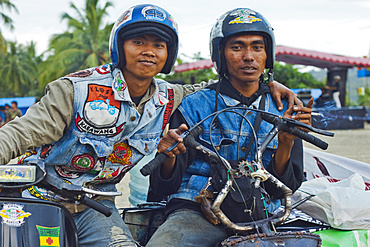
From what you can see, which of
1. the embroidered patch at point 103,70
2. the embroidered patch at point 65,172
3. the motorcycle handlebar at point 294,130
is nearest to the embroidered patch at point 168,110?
the embroidered patch at point 103,70

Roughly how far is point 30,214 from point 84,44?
1347 inches

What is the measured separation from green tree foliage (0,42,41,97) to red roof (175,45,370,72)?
95.6ft

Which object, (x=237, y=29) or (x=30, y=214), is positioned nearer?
(x=30, y=214)

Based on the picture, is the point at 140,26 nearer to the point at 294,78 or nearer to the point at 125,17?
the point at 125,17

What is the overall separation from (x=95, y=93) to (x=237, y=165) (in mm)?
936

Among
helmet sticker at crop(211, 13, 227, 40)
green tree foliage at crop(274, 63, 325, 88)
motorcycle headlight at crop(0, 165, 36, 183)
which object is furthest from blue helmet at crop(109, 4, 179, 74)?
green tree foliage at crop(274, 63, 325, 88)

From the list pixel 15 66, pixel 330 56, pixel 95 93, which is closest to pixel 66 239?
pixel 95 93

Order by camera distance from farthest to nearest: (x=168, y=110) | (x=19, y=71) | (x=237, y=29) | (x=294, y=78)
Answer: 1. (x=19, y=71)
2. (x=294, y=78)
3. (x=168, y=110)
4. (x=237, y=29)

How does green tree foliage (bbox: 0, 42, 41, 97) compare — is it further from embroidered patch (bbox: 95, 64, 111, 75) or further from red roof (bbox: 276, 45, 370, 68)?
embroidered patch (bbox: 95, 64, 111, 75)

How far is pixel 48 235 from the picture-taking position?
1.76 meters

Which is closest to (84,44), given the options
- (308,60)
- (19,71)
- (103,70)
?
(19,71)

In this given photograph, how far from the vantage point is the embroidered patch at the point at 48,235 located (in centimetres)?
173

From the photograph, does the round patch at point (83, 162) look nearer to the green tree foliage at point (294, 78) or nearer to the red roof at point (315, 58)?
the red roof at point (315, 58)

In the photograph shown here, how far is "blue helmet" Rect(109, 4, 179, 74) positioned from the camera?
2590 mm
